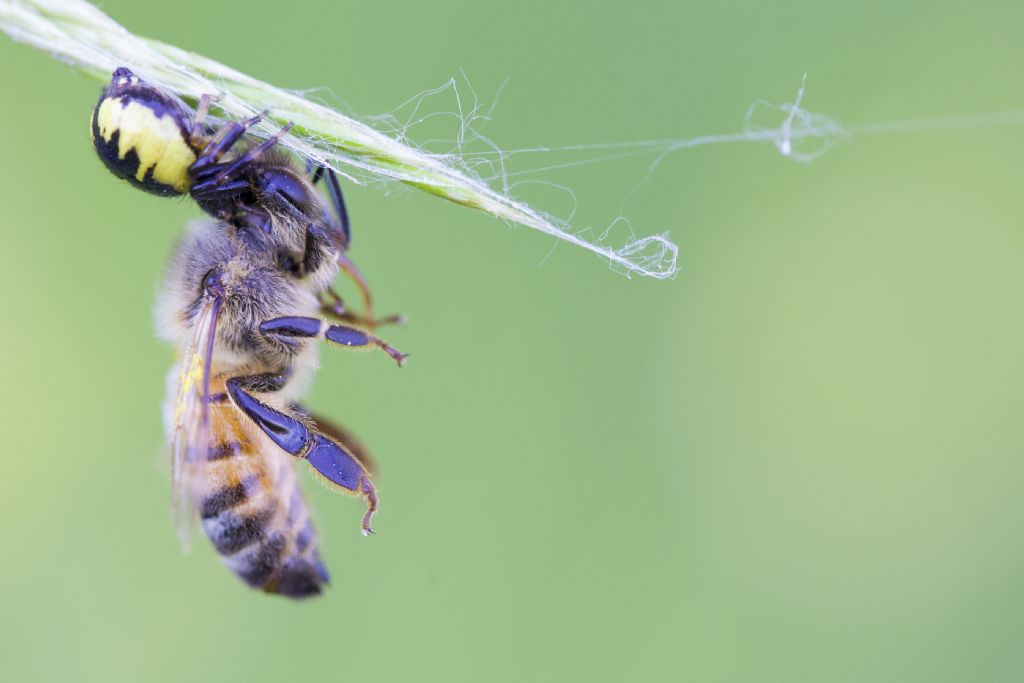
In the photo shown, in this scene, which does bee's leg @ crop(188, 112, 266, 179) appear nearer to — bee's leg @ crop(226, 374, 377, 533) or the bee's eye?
the bee's eye

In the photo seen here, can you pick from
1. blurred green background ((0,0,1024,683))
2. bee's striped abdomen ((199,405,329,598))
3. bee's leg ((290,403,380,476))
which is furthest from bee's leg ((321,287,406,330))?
blurred green background ((0,0,1024,683))

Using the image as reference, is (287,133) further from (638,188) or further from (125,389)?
(125,389)

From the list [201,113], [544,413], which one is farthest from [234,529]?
[544,413]

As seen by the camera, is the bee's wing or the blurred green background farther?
the blurred green background

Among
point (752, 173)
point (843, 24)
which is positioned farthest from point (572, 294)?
point (843, 24)

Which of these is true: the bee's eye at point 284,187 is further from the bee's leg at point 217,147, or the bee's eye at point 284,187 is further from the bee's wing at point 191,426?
the bee's wing at point 191,426

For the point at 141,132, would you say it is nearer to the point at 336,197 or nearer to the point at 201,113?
the point at 201,113
